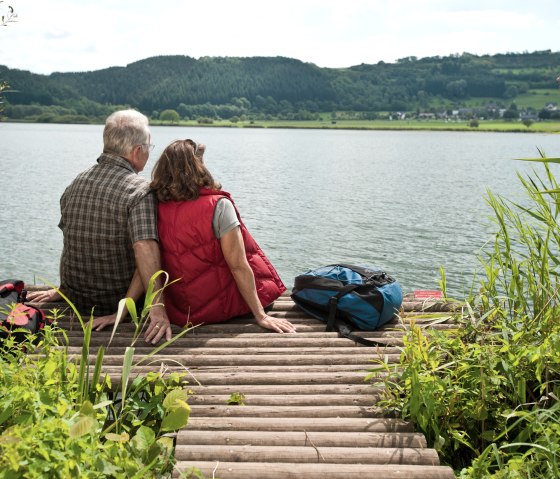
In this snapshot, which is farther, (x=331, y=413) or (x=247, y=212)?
(x=247, y=212)

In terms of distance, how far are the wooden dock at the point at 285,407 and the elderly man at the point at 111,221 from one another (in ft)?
1.01

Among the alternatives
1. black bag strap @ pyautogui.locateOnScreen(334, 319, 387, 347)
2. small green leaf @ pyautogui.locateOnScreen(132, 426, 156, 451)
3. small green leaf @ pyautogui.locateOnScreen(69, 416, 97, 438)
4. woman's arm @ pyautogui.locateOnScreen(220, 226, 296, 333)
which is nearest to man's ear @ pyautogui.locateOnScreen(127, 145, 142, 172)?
woman's arm @ pyautogui.locateOnScreen(220, 226, 296, 333)

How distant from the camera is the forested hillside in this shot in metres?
101

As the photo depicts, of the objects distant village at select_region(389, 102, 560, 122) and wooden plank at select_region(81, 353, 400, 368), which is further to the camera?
distant village at select_region(389, 102, 560, 122)

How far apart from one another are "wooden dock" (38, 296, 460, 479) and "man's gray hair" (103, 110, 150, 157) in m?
1.22

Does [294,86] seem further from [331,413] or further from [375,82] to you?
[331,413]

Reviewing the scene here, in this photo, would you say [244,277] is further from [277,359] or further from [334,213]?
[334,213]

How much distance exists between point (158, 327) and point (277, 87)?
130 m

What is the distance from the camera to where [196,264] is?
4.47 metres

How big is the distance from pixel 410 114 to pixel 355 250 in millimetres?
112119

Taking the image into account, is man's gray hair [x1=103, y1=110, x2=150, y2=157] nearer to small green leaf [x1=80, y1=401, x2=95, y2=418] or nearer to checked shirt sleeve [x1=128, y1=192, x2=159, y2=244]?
checked shirt sleeve [x1=128, y1=192, x2=159, y2=244]

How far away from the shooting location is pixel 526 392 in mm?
3596

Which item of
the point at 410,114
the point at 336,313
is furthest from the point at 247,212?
the point at 410,114

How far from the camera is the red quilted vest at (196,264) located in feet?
14.4
